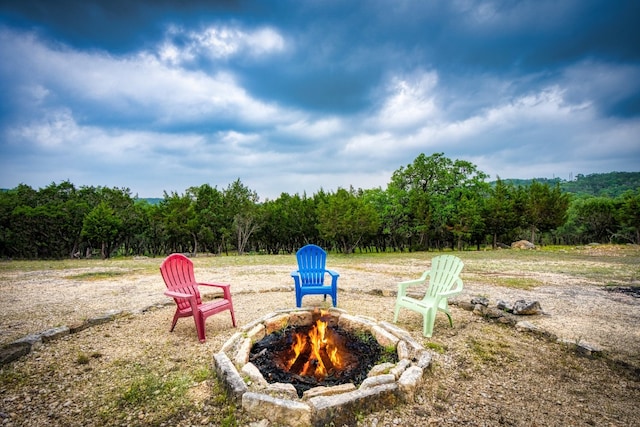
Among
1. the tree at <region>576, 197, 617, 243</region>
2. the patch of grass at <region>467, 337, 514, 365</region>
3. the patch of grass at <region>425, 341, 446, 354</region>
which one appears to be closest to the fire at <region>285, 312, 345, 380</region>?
the patch of grass at <region>425, 341, 446, 354</region>

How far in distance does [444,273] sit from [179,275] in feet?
14.2

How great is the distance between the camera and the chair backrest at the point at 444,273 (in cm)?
450

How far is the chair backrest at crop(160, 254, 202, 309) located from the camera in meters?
4.32

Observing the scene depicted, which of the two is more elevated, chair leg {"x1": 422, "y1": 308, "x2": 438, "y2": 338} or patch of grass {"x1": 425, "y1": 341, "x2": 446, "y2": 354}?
chair leg {"x1": 422, "y1": 308, "x2": 438, "y2": 338}

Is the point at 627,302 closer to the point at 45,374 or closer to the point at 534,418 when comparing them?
the point at 534,418

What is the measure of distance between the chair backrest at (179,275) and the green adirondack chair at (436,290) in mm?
3278

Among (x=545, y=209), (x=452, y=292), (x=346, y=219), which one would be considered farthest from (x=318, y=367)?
(x=545, y=209)

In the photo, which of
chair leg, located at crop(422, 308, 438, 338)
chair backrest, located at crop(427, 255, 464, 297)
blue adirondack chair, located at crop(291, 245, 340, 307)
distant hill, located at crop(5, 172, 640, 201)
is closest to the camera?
chair leg, located at crop(422, 308, 438, 338)

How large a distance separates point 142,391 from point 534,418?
3570mm

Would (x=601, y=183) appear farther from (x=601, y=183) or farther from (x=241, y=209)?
(x=241, y=209)

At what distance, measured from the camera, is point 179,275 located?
4547 millimetres

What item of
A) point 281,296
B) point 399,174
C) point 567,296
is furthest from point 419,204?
point 281,296

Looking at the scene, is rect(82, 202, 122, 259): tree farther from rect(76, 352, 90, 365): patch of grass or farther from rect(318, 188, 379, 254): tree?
rect(76, 352, 90, 365): patch of grass

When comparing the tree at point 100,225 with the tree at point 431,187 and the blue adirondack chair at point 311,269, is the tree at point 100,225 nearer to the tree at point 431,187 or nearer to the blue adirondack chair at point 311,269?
the tree at point 431,187
